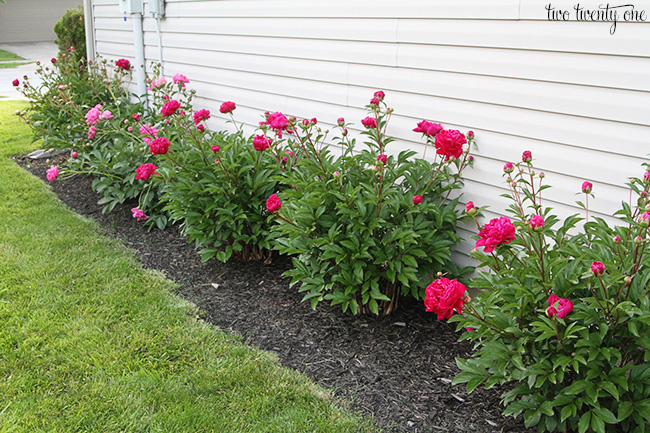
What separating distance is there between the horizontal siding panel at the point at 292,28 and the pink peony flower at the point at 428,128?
22.4 inches

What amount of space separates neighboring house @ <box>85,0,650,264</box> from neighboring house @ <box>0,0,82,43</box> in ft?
80.1

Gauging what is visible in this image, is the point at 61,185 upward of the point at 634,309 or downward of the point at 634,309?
downward

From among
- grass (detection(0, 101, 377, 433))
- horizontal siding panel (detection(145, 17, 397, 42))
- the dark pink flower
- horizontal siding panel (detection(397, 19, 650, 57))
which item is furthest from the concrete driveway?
horizontal siding panel (detection(397, 19, 650, 57))

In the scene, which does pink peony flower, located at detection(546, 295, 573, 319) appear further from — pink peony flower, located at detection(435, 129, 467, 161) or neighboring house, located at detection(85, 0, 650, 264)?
pink peony flower, located at detection(435, 129, 467, 161)

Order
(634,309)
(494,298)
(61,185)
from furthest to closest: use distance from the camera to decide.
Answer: (61,185) → (494,298) → (634,309)

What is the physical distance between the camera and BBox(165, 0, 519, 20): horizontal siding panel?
8.84ft

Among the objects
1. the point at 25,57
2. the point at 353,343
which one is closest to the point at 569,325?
the point at 353,343

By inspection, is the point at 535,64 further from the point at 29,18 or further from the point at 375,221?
the point at 29,18

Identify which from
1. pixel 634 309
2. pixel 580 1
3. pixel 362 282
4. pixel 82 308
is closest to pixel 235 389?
pixel 362 282

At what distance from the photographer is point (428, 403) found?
239cm

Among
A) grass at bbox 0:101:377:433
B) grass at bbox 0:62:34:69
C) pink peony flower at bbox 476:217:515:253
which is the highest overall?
grass at bbox 0:62:34:69

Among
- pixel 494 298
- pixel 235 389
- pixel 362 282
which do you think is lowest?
pixel 235 389

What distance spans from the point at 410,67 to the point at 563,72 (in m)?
0.87

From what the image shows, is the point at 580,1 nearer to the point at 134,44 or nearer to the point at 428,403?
the point at 428,403
